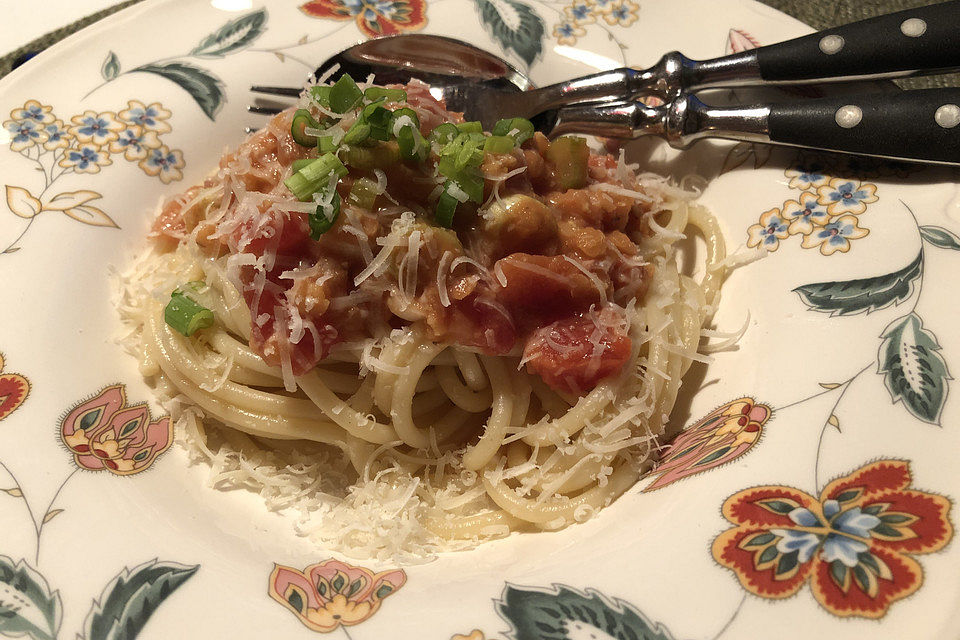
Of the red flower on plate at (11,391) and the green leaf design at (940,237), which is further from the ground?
the green leaf design at (940,237)

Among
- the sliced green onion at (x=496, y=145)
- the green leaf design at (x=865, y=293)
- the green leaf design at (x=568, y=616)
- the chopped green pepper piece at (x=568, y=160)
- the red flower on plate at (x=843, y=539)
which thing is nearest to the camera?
the red flower on plate at (x=843, y=539)

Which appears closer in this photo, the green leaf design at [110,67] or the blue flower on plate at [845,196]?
the blue flower on plate at [845,196]

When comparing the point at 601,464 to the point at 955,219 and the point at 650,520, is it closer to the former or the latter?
the point at 650,520

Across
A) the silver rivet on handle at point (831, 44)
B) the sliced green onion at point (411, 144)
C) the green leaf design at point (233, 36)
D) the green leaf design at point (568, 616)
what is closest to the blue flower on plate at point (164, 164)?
the green leaf design at point (233, 36)

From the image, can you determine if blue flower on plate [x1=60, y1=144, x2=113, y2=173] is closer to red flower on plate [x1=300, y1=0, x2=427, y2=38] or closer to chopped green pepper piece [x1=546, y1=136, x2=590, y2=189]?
red flower on plate [x1=300, y1=0, x2=427, y2=38]

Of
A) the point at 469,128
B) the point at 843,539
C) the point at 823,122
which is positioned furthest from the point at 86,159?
the point at 843,539

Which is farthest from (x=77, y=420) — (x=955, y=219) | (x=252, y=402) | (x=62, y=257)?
(x=955, y=219)

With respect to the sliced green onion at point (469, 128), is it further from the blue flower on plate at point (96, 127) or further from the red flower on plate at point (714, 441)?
the blue flower on plate at point (96, 127)
